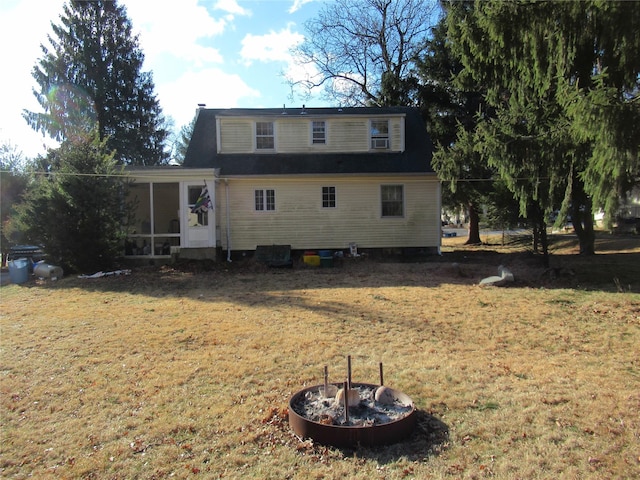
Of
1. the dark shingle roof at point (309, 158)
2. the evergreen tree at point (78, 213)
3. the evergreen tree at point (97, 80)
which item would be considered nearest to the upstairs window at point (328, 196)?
the dark shingle roof at point (309, 158)

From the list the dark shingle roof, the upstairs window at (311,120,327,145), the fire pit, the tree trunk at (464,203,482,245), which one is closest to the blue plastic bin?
the dark shingle roof

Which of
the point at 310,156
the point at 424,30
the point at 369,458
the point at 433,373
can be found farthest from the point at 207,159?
the point at 424,30

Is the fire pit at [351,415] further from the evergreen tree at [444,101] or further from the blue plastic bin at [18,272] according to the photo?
the evergreen tree at [444,101]

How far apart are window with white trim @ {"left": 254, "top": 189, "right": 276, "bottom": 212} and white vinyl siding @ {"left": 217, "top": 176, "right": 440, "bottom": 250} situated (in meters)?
0.17

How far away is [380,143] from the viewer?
57.1 ft

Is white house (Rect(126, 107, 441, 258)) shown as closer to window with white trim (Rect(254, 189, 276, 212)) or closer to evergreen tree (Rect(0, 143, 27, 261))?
window with white trim (Rect(254, 189, 276, 212))

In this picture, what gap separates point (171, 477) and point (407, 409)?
2.04m

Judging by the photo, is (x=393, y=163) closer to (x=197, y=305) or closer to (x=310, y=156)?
(x=310, y=156)

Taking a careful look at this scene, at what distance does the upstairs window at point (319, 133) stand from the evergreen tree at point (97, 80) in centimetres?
1887

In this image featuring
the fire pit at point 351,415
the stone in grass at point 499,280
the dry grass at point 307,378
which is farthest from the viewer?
the stone in grass at point 499,280

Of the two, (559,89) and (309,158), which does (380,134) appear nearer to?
(309,158)

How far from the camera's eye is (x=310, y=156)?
56.3ft

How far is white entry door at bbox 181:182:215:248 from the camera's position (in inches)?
587

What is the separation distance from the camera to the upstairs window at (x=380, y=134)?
57.1ft
